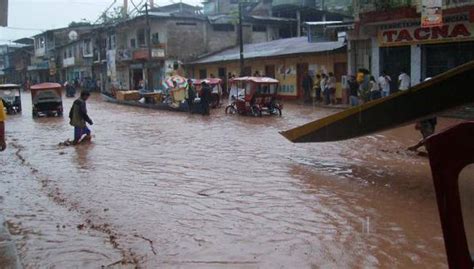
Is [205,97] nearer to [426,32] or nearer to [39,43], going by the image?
[426,32]

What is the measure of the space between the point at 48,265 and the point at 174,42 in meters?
38.1

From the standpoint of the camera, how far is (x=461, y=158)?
239cm

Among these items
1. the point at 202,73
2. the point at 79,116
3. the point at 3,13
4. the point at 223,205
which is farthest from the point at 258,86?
the point at 202,73

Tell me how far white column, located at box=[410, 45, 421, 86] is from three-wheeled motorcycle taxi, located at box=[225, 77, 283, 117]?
533 centimetres

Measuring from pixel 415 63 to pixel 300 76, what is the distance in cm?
1040

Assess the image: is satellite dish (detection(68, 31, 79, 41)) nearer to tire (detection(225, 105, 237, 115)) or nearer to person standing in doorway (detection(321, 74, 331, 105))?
person standing in doorway (detection(321, 74, 331, 105))

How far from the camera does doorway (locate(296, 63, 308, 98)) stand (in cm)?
3000

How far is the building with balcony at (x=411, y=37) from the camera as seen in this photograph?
1797cm

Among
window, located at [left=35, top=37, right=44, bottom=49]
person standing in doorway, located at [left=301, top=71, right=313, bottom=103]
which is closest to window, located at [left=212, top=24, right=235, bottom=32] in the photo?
person standing in doorway, located at [left=301, top=71, right=313, bottom=103]

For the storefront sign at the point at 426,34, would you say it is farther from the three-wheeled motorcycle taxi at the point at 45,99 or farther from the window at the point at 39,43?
the window at the point at 39,43

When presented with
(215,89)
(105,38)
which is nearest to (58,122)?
(215,89)

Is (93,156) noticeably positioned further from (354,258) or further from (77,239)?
(354,258)

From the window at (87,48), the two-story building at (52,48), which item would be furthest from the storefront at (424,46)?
the two-story building at (52,48)

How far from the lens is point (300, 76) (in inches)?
1196
